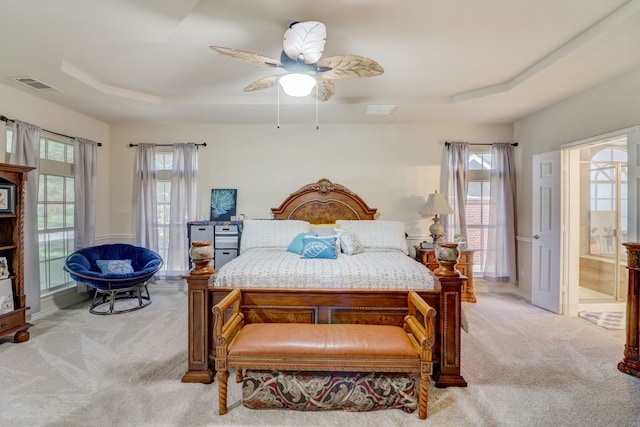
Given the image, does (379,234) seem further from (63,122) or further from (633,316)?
(63,122)

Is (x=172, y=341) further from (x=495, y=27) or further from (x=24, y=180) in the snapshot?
(x=495, y=27)

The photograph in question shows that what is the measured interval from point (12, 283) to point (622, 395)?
5441 mm

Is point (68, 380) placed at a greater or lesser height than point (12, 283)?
lesser

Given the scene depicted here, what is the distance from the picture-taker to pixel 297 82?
2354 mm

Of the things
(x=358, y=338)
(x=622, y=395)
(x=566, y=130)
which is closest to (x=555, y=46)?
(x=566, y=130)

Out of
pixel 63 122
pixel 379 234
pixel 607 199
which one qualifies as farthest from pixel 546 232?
pixel 63 122

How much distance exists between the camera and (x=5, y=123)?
3381 mm

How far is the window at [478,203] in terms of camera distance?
190 inches

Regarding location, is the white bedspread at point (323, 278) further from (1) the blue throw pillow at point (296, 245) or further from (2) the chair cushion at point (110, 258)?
(2) the chair cushion at point (110, 258)

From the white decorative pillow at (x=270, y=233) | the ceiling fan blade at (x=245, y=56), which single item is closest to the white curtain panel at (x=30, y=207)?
the white decorative pillow at (x=270, y=233)

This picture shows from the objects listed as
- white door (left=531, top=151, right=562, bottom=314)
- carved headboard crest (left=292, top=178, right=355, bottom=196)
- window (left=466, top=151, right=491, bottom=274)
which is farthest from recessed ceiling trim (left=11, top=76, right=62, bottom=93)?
white door (left=531, top=151, right=562, bottom=314)

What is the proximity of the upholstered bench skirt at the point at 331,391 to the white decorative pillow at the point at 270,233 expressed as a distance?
6.42ft

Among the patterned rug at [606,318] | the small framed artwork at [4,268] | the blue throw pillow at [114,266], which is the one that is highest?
the small framed artwork at [4,268]

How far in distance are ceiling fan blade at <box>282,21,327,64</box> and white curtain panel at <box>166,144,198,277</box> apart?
10.2ft
